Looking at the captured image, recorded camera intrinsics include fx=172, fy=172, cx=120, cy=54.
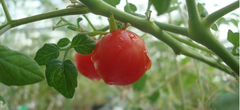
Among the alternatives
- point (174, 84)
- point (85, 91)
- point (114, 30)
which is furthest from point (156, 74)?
point (114, 30)

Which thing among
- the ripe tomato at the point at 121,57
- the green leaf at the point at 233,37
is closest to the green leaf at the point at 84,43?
the ripe tomato at the point at 121,57

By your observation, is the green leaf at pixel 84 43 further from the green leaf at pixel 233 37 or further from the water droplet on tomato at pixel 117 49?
the green leaf at pixel 233 37

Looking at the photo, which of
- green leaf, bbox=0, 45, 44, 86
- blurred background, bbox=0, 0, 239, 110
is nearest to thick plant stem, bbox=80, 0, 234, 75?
green leaf, bbox=0, 45, 44, 86

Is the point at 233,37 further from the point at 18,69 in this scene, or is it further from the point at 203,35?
the point at 18,69

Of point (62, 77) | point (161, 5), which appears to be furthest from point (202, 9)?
point (62, 77)

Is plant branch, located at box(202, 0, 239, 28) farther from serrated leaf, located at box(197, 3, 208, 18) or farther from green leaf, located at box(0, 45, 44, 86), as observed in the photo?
green leaf, located at box(0, 45, 44, 86)

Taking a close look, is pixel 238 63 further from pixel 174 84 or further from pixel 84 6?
pixel 174 84
